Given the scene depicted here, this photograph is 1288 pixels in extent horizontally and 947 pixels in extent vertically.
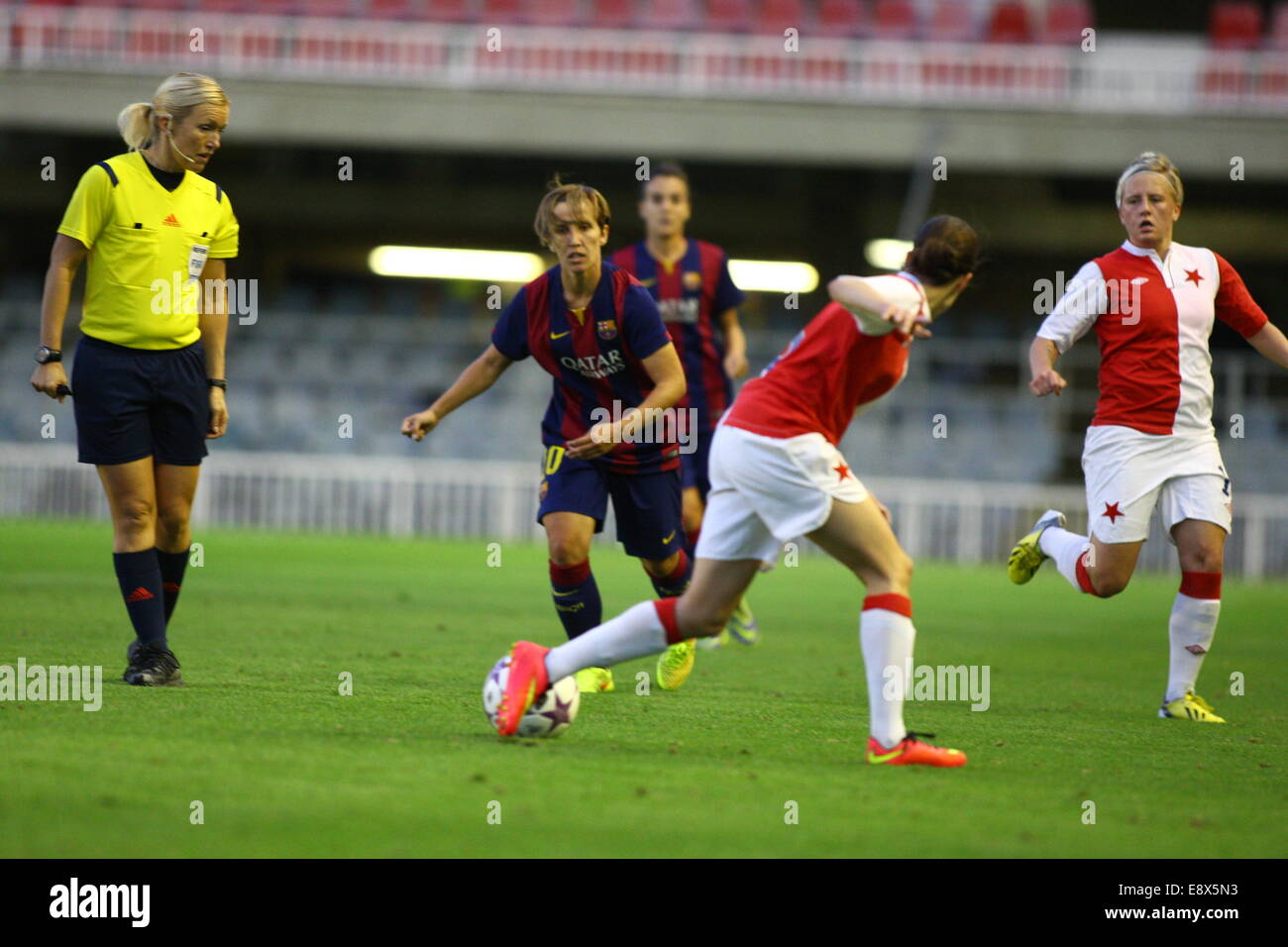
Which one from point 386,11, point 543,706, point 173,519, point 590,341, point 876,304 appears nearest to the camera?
point 876,304

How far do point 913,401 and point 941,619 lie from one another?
31.3ft

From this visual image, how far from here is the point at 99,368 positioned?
591 cm

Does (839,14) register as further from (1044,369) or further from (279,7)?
(1044,369)

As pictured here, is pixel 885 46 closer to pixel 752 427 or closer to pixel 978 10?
pixel 978 10

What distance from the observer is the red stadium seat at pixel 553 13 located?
21.1m

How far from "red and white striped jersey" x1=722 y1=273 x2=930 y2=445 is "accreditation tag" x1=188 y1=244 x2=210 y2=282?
2.40 m

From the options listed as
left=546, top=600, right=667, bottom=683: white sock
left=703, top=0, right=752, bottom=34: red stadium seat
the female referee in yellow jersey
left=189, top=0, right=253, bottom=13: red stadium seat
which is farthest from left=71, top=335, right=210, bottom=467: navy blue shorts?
left=189, top=0, right=253, bottom=13: red stadium seat

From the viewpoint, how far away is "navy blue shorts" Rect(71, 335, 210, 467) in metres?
5.90

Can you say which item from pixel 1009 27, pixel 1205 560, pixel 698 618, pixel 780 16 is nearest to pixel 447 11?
pixel 780 16

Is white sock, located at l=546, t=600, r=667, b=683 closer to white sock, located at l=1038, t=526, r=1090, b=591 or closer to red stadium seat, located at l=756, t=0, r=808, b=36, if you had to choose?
white sock, located at l=1038, t=526, r=1090, b=591

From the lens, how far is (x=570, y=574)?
632cm

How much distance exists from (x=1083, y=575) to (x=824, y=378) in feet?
7.06

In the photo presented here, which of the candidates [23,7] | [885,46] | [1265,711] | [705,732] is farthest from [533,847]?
[23,7]

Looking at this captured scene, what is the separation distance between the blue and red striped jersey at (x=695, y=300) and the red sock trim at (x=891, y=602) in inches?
149
